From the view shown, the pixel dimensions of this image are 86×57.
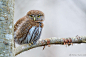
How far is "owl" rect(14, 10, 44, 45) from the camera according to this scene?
1.84 meters

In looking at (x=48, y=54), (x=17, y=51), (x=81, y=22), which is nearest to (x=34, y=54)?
(x=48, y=54)

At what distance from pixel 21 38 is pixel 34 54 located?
168cm

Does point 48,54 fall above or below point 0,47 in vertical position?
below

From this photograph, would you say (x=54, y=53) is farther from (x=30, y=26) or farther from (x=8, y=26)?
(x=8, y=26)

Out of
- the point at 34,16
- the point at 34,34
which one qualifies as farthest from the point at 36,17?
the point at 34,34

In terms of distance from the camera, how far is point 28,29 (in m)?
1.88

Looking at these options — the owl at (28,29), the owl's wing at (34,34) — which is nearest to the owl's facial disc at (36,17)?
the owl at (28,29)

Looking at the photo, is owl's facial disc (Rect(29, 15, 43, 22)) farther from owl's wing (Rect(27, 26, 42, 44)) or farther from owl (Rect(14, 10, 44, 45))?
owl's wing (Rect(27, 26, 42, 44))

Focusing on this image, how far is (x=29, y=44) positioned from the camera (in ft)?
6.27

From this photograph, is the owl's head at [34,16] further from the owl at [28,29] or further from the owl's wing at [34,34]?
Answer: the owl's wing at [34,34]

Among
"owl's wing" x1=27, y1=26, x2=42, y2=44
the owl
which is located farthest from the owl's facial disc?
"owl's wing" x1=27, y1=26, x2=42, y2=44

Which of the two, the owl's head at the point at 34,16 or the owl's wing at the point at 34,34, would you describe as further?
the owl's head at the point at 34,16

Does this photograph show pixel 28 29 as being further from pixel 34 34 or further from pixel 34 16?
pixel 34 16

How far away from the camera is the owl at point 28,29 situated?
6.04ft
